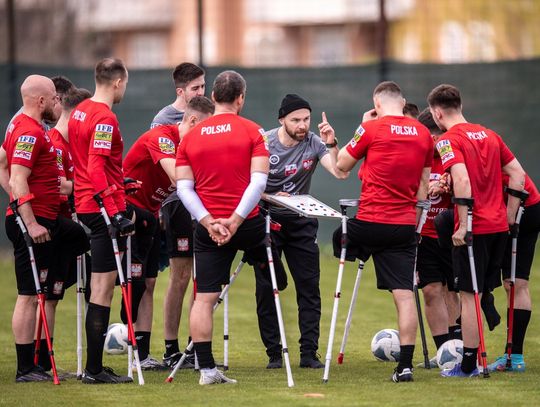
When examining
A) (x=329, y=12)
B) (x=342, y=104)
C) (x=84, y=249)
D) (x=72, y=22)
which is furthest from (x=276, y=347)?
(x=329, y=12)

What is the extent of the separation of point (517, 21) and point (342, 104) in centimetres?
511

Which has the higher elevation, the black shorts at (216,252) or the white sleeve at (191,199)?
the white sleeve at (191,199)

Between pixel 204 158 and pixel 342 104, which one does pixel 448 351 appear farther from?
pixel 342 104

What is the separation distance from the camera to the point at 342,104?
18.9m

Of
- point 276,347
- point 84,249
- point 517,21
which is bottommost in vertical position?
point 276,347

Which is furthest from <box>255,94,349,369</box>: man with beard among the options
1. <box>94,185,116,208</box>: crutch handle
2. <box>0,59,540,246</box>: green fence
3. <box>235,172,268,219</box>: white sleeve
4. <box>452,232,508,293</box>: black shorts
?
<box>0,59,540,246</box>: green fence

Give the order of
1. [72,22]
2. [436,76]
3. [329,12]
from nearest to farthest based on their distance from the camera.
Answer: [436,76] → [72,22] → [329,12]

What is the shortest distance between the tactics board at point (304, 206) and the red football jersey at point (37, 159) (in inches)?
65.4

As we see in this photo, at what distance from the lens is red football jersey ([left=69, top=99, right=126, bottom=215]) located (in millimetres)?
9148

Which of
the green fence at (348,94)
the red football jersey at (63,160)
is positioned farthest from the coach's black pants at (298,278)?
the green fence at (348,94)

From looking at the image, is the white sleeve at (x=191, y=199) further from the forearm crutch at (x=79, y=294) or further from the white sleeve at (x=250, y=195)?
the forearm crutch at (x=79, y=294)

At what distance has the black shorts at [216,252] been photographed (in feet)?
30.0

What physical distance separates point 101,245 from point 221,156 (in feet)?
3.82

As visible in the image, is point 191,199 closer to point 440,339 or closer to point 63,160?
point 63,160
